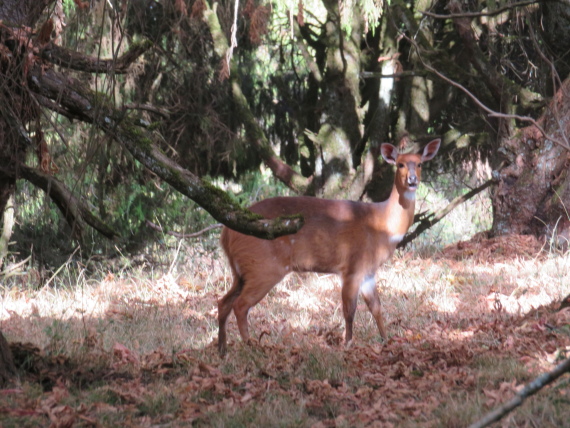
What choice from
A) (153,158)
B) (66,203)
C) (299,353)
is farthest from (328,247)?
(153,158)

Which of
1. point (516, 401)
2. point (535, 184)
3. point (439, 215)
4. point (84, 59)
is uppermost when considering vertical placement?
point (84, 59)

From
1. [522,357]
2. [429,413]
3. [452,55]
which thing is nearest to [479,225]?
[452,55]

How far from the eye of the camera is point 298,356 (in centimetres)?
542

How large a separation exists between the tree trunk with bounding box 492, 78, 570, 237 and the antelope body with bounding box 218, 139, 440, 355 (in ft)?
10.2

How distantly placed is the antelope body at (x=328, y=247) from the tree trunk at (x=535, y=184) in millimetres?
3116

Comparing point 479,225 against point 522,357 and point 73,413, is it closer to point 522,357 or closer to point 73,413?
point 522,357

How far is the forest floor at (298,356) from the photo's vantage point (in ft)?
13.6

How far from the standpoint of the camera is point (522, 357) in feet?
16.5

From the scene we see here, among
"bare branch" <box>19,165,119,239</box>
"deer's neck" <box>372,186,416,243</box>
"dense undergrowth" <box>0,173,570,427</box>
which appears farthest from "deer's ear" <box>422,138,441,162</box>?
"bare branch" <box>19,165,119,239</box>

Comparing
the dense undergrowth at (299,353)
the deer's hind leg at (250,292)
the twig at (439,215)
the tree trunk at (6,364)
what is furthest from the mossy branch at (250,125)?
the tree trunk at (6,364)

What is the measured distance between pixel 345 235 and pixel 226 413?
136 inches

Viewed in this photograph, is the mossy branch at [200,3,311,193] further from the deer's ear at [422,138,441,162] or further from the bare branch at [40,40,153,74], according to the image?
the bare branch at [40,40,153,74]

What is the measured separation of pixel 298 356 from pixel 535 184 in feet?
20.6

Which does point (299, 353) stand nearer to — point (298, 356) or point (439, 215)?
point (298, 356)
